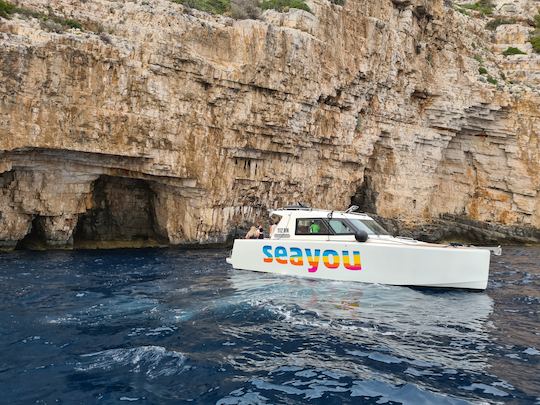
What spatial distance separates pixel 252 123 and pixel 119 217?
325 inches

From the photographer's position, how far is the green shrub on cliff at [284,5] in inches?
923

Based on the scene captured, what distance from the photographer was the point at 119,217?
23.8m

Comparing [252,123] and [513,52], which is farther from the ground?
[513,52]

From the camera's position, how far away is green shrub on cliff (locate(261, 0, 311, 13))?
23.5 meters

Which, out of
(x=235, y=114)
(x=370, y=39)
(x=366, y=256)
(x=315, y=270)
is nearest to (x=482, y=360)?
(x=366, y=256)

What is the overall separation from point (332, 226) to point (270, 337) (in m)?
5.97

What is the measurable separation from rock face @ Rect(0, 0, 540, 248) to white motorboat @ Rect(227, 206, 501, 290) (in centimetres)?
742

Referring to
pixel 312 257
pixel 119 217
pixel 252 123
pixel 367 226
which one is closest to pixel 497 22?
pixel 252 123

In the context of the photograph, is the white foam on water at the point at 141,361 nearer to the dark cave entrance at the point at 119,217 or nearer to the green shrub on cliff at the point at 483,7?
the dark cave entrance at the point at 119,217

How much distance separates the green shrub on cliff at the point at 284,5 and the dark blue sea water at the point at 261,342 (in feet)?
50.6

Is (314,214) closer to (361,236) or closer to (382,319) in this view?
(361,236)

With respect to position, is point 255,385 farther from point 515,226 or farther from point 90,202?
point 515,226

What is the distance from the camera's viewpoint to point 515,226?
99.8 ft

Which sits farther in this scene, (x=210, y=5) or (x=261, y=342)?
(x=210, y=5)
